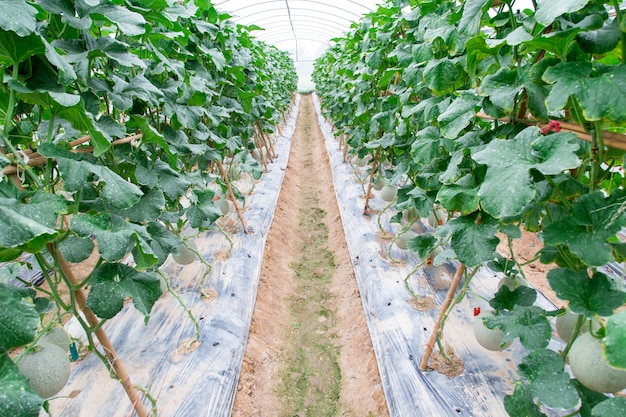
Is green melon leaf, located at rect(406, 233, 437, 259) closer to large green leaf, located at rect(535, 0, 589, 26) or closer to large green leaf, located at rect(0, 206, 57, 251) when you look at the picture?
large green leaf, located at rect(535, 0, 589, 26)

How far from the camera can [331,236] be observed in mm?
5148

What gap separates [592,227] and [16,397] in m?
1.77

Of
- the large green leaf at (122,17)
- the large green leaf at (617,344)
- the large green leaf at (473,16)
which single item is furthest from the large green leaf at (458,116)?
the large green leaf at (122,17)

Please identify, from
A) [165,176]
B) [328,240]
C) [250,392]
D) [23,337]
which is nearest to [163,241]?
[165,176]

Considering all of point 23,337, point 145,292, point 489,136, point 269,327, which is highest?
point 489,136

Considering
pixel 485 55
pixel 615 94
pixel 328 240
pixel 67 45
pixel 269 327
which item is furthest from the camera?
pixel 328 240

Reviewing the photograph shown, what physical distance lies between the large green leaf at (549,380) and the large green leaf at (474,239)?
1.39 feet

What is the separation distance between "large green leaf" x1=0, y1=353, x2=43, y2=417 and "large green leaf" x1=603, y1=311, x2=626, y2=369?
146cm

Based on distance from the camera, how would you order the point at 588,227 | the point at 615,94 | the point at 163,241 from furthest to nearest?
the point at 163,241 → the point at 588,227 → the point at 615,94

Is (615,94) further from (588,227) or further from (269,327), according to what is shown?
(269,327)

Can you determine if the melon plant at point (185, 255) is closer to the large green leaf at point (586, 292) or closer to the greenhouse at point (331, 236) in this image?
the greenhouse at point (331, 236)

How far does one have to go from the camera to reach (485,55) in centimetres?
171

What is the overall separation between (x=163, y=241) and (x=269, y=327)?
1726 mm

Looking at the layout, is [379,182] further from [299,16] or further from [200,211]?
[299,16]
